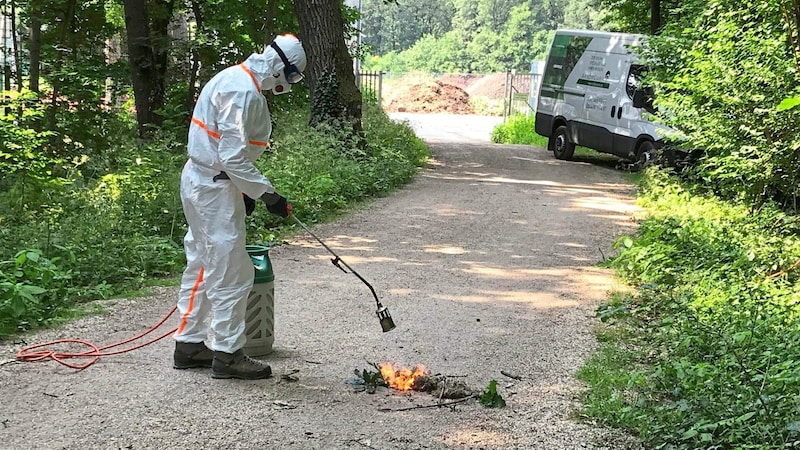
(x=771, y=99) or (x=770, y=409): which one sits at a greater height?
(x=771, y=99)

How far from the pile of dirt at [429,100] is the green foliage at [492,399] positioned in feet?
146

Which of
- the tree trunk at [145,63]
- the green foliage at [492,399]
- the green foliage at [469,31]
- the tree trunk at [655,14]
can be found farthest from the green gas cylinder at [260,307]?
the green foliage at [469,31]

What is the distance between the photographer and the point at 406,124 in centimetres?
2055

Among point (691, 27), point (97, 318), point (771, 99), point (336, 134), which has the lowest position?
point (97, 318)

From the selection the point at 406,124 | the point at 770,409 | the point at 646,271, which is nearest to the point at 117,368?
the point at 770,409

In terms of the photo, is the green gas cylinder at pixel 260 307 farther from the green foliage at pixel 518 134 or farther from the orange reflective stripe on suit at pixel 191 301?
the green foliage at pixel 518 134

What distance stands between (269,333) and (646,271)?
13.2ft

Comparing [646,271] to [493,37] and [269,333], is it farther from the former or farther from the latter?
[493,37]

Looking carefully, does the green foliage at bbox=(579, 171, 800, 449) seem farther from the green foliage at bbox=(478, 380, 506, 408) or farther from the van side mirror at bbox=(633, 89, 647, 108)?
the van side mirror at bbox=(633, 89, 647, 108)

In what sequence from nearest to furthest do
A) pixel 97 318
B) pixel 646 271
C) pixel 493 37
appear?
pixel 97 318, pixel 646 271, pixel 493 37

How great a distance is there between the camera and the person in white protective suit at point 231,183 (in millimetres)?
5094

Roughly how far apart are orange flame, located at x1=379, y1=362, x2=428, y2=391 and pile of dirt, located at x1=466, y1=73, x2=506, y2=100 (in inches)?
1958

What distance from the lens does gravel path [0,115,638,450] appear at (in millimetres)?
4621

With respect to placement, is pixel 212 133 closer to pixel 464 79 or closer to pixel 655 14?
pixel 655 14
